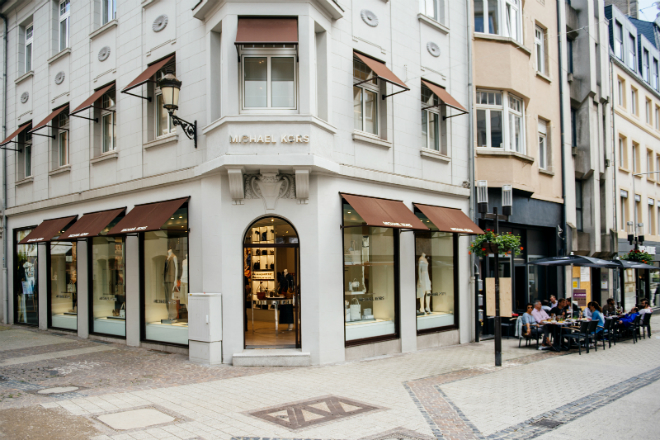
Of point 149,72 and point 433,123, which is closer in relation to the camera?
Result: point 149,72

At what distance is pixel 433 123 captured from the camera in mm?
15305

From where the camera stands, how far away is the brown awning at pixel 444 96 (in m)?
14.3

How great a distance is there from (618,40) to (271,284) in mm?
24333

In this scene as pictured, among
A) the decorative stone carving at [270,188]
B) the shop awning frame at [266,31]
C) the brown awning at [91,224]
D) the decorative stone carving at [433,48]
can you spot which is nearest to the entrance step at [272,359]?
the decorative stone carving at [270,188]

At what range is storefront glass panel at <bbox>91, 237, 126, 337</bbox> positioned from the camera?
47.4 ft

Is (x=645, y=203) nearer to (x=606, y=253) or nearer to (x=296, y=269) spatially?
(x=606, y=253)

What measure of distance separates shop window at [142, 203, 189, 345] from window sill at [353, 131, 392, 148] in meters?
4.45

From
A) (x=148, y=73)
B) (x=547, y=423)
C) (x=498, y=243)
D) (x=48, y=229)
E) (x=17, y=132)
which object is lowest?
(x=547, y=423)

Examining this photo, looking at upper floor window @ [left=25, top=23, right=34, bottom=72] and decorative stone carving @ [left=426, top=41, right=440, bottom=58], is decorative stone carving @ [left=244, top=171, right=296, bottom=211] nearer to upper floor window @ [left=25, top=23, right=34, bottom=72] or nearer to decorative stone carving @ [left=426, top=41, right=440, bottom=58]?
decorative stone carving @ [left=426, top=41, right=440, bottom=58]

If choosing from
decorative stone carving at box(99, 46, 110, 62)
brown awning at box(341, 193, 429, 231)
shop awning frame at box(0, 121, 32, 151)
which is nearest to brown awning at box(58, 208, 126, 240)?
decorative stone carving at box(99, 46, 110, 62)

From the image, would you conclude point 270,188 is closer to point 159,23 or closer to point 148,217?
point 148,217

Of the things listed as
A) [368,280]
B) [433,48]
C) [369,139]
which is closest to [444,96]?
[433,48]

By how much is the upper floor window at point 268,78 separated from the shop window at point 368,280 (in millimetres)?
2866

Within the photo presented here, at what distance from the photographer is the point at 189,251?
12383 mm
